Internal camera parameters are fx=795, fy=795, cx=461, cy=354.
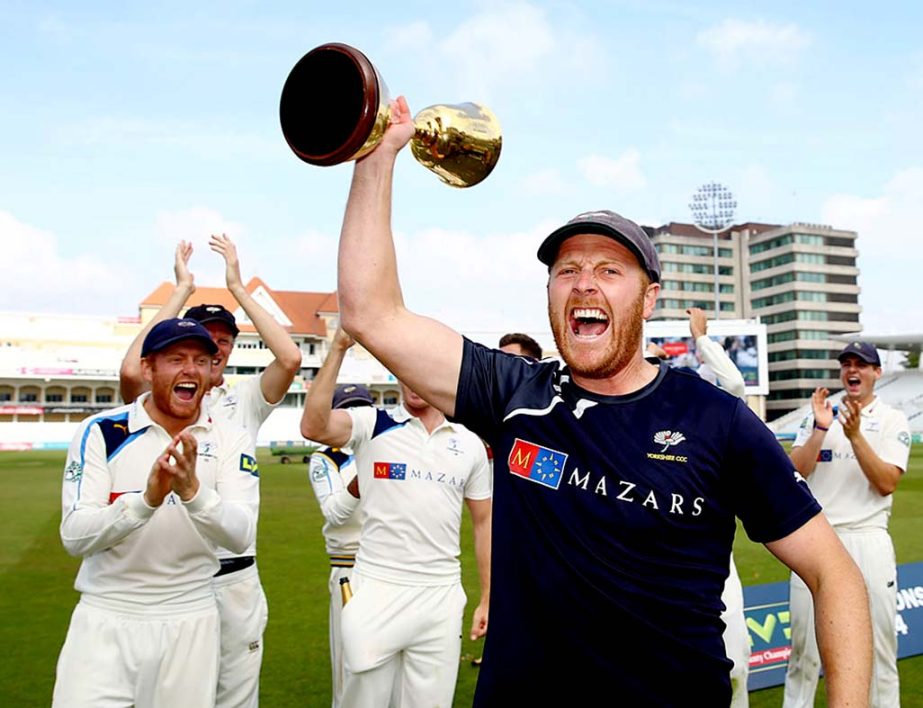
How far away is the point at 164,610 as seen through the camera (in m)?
3.58

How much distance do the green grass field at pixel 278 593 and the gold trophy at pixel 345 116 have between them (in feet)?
4.85

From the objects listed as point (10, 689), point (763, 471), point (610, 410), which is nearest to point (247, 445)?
point (610, 410)

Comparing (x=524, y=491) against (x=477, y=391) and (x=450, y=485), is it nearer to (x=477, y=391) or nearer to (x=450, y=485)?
(x=477, y=391)

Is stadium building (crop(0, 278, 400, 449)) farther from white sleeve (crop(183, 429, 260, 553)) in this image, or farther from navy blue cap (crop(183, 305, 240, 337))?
white sleeve (crop(183, 429, 260, 553))

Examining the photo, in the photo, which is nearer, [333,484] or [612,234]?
[612,234]

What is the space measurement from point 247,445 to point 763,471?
9.28ft

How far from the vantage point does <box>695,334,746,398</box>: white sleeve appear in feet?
17.9

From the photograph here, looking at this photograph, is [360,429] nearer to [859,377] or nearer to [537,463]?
[537,463]

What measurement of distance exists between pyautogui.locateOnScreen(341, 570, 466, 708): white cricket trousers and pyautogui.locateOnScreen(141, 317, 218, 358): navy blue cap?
172 cm

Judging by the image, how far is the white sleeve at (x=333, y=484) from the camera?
563 cm

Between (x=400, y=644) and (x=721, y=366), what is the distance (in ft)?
9.31

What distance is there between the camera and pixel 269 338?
5062mm

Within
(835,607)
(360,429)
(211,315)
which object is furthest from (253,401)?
(835,607)

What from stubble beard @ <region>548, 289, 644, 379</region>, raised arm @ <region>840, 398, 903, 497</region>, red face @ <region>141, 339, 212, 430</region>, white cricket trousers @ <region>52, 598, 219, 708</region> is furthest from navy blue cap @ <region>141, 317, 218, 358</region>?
raised arm @ <region>840, 398, 903, 497</region>
